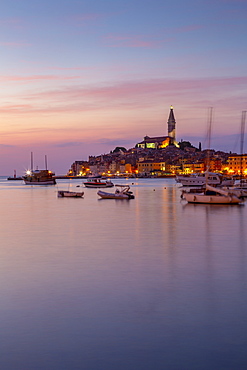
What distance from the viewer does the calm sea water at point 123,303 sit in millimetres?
7023

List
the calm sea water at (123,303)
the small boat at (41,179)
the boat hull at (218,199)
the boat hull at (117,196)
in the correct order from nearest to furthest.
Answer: the calm sea water at (123,303)
the boat hull at (218,199)
the boat hull at (117,196)
the small boat at (41,179)

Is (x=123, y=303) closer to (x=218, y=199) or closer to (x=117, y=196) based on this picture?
(x=218, y=199)

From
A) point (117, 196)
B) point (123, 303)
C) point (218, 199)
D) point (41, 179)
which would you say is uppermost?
point (41, 179)

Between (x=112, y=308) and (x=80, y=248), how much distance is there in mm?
8508

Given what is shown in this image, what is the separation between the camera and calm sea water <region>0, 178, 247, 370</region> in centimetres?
702

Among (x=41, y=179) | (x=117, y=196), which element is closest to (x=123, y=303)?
(x=117, y=196)

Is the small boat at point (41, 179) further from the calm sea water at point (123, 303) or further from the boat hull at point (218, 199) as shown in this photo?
the calm sea water at point (123, 303)

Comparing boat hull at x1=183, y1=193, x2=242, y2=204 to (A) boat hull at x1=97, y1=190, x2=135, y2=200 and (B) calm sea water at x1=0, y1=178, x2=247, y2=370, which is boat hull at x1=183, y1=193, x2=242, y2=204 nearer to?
(A) boat hull at x1=97, y1=190, x2=135, y2=200

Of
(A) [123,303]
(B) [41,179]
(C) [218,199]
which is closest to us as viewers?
(A) [123,303]

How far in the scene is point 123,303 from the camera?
32.6 ft

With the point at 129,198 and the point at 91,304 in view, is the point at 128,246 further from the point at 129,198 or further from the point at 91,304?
the point at 129,198

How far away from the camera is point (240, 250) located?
1709cm

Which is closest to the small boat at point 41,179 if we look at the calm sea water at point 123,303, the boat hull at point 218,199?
the boat hull at point 218,199

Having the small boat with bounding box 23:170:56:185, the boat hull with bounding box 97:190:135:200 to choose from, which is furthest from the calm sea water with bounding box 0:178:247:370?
the small boat with bounding box 23:170:56:185
